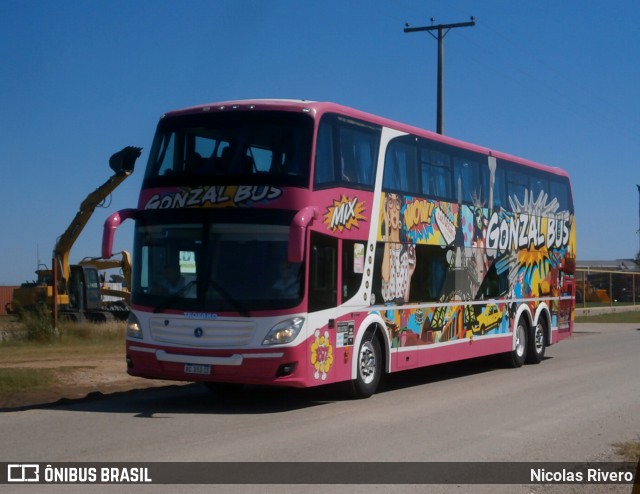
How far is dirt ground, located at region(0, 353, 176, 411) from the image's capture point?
14992 millimetres

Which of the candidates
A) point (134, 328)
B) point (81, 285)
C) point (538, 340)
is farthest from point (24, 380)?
point (81, 285)

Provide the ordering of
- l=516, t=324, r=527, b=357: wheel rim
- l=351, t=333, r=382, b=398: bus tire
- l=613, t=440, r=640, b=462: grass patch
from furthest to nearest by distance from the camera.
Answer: l=516, t=324, r=527, b=357: wheel rim < l=351, t=333, r=382, b=398: bus tire < l=613, t=440, r=640, b=462: grass patch

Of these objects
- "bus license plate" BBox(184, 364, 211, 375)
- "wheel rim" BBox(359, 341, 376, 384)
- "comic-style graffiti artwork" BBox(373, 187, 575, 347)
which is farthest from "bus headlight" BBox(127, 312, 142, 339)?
"comic-style graffiti artwork" BBox(373, 187, 575, 347)

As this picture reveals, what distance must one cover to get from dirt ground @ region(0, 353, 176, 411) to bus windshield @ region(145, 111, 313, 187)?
4.07m

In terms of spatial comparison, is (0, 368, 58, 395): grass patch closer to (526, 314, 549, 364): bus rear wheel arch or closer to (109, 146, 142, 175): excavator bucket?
(526, 314, 549, 364): bus rear wheel arch

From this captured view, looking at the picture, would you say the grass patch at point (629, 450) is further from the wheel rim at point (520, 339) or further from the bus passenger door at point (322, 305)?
the wheel rim at point (520, 339)

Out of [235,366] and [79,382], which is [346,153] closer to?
[235,366]

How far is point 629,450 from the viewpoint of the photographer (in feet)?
32.6

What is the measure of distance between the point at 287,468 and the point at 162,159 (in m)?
6.43

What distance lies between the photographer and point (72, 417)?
12430 millimetres

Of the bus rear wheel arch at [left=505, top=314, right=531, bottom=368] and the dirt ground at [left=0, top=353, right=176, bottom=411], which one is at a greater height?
the bus rear wheel arch at [left=505, top=314, right=531, bottom=368]

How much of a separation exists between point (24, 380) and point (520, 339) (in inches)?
418

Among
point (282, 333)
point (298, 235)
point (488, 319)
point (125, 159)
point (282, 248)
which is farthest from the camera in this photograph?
point (125, 159)

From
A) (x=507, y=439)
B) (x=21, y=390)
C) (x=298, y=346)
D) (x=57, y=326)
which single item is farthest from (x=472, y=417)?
(x=57, y=326)
